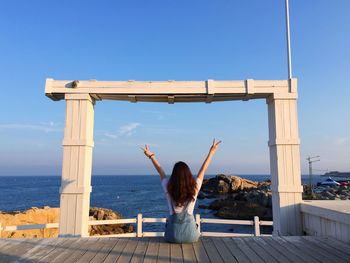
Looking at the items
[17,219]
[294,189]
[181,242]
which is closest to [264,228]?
[17,219]

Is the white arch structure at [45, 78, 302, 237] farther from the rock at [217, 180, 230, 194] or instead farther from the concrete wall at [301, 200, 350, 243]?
the rock at [217, 180, 230, 194]

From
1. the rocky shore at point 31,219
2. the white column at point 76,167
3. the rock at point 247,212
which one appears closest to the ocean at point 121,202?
the rock at point 247,212

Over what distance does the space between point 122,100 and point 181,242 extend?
375 cm

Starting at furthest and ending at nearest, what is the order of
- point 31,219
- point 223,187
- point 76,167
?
point 223,187 < point 31,219 < point 76,167

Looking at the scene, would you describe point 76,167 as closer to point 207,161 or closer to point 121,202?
point 207,161

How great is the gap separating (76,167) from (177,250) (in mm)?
3024

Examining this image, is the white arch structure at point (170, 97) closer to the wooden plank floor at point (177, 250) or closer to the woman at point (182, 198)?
the wooden plank floor at point (177, 250)

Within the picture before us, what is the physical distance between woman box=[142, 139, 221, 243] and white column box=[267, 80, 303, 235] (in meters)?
2.37

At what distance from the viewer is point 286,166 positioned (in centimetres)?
584

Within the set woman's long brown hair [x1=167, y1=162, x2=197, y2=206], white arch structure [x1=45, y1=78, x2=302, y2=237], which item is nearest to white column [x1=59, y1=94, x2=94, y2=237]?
white arch structure [x1=45, y1=78, x2=302, y2=237]

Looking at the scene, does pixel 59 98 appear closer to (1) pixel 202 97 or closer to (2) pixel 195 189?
(1) pixel 202 97

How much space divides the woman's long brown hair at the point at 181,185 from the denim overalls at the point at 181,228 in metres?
0.14

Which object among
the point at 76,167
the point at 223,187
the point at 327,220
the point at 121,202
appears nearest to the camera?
the point at 327,220

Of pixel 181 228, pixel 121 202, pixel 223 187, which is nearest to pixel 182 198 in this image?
pixel 181 228
